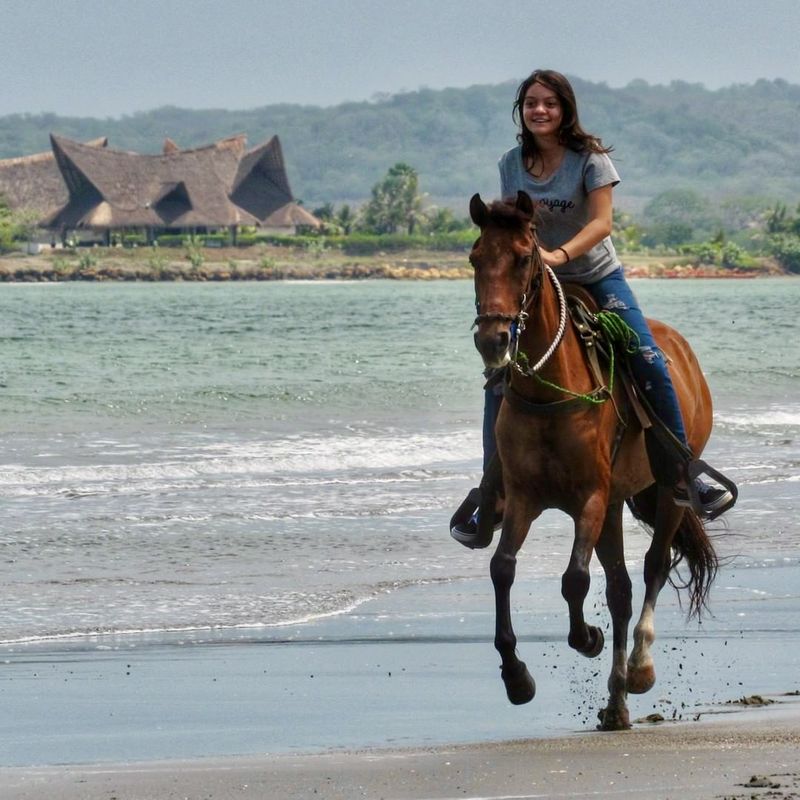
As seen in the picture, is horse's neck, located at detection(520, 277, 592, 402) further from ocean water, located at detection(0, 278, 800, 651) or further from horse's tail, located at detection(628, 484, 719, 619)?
ocean water, located at detection(0, 278, 800, 651)

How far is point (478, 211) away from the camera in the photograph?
6.45 meters

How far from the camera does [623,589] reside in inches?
319

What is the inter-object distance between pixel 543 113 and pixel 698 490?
1948mm

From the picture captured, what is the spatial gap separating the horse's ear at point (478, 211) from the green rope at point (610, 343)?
76 cm

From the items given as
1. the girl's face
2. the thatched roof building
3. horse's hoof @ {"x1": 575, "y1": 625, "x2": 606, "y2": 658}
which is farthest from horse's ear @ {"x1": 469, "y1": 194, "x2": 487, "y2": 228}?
the thatched roof building

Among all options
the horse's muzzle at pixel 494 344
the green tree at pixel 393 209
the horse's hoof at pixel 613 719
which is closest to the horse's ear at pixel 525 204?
the horse's muzzle at pixel 494 344

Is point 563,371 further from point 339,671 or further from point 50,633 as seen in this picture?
point 50,633

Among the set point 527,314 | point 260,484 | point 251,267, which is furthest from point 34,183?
point 527,314

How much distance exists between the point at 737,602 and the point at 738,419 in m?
14.4

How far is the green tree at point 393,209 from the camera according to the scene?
17850 centimetres

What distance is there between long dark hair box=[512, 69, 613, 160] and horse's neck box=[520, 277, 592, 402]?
2.54ft

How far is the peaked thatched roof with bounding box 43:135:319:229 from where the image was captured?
6555 inches

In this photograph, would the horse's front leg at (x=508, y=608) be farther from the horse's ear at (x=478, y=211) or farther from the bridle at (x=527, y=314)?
the horse's ear at (x=478, y=211)

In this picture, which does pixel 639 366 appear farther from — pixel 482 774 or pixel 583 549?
pixel 482 774
